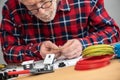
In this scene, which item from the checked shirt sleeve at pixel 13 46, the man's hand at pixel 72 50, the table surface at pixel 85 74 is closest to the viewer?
the table surface at pixel 85 74

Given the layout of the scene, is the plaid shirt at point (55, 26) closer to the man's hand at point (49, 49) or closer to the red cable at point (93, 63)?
the man's hand at point (49, 49)

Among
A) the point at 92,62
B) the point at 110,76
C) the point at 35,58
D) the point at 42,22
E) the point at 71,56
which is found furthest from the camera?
the point at 42,22

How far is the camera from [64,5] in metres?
1.41

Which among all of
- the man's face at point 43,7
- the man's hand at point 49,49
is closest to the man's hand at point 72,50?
the man's hand at point 49,49

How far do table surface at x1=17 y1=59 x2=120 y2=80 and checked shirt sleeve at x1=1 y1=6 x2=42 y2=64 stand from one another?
1.42 ft

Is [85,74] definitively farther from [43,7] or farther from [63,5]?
[63,5]

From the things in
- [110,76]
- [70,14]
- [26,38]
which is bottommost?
[110,76]

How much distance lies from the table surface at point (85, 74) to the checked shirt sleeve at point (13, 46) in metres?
0.43

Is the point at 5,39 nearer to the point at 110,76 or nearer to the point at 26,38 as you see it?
the point at 26,38

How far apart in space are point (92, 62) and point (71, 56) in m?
0.31

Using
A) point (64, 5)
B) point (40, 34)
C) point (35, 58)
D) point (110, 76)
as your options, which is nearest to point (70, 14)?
point (64, 5)

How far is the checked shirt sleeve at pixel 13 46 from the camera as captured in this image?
139 cm

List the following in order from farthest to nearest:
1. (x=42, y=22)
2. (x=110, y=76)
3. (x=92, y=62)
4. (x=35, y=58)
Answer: (x=42, y=22) → (x=35, y=58) → (x=92, y=62) → (x=110, y=76)

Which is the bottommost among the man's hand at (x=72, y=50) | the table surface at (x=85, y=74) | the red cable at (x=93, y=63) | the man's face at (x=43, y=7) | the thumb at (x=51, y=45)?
the table surface at (x=85, y=74)
